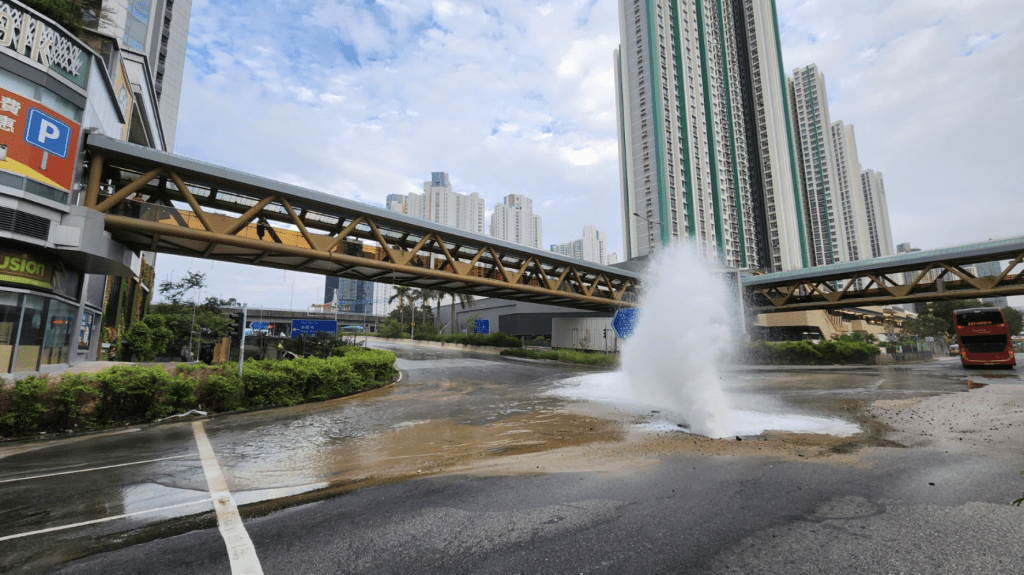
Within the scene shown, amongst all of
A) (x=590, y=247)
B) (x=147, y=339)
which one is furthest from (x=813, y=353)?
(x=590, y=247)

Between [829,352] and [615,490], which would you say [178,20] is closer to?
[615,490]

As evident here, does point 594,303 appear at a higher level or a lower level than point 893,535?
higher

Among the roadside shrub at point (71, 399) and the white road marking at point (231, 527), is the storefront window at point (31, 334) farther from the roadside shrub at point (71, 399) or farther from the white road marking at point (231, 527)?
the white road marking at point (231, 527)

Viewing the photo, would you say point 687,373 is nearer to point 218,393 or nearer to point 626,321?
point 626,321

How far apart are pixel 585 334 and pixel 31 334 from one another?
39685 millimetres

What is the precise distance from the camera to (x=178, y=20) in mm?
59781

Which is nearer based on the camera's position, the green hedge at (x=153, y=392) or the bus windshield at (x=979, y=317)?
the green hedge at (x=153, y=392)

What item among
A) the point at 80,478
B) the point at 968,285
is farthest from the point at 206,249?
the point at 968,285

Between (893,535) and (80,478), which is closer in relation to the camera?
(893,535)

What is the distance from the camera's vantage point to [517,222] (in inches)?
5965

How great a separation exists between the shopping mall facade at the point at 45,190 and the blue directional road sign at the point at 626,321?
19.0m

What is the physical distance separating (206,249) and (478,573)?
2315cm

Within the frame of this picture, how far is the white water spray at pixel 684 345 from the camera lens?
33.0ft

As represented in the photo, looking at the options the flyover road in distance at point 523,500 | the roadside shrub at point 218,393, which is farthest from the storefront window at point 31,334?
the flyover road in distance at point 523,500
